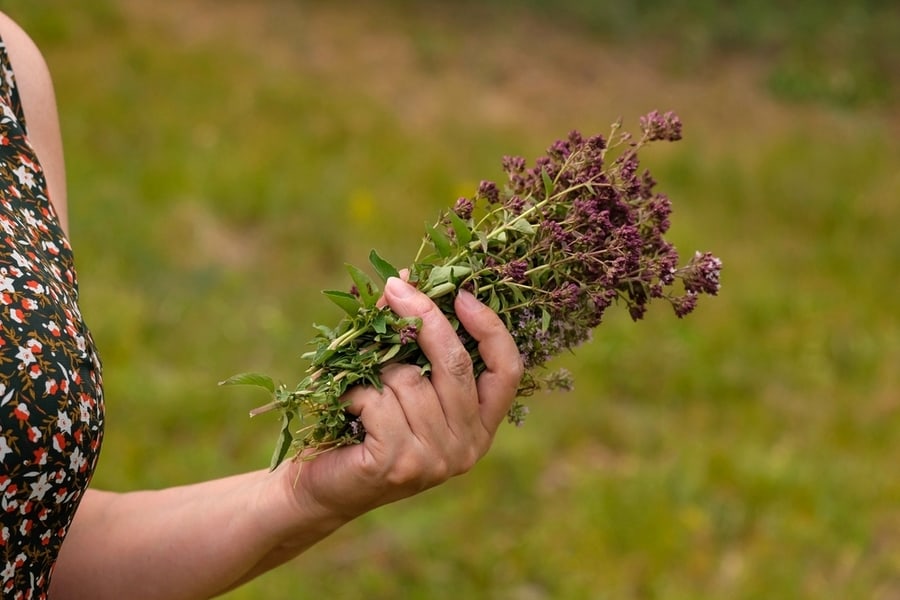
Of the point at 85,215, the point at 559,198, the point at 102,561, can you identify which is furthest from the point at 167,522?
the point at 85,215

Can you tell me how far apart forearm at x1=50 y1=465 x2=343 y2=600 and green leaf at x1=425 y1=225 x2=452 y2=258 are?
1.23ft

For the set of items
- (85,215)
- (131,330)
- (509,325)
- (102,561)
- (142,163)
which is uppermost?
(142,163)

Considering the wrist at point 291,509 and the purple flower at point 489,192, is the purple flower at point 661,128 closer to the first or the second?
the purple flower at point 489,192

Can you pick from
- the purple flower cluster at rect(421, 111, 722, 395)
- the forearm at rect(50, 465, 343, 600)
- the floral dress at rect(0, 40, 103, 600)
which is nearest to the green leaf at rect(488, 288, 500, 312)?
the purple flower cluster at rect(421, 111, 722, 395)

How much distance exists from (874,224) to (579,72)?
1895 millimetres

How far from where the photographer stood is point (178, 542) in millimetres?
1490

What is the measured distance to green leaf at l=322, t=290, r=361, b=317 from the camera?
1320 mm

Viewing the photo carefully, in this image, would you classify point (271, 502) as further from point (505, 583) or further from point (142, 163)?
point (142, 163)

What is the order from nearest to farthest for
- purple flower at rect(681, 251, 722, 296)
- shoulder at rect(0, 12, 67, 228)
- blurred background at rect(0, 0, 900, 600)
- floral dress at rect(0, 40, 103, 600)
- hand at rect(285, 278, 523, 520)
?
floral dress at rect(0, 40, 103, 600), hand at rect(285, 278, 523, 520), purple flower at rect(681, 251, 722, 296), shoulder at rect(0, 12, 67, 228), blurred background at rect(0, 0, 900, 600)

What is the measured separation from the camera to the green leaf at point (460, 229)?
1.32m

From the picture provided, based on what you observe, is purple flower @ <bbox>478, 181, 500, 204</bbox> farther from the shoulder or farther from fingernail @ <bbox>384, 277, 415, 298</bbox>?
the shoulder

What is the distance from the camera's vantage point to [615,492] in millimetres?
3486

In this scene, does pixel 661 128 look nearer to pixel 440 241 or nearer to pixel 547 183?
pixel 547 183

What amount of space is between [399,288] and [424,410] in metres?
0.15
